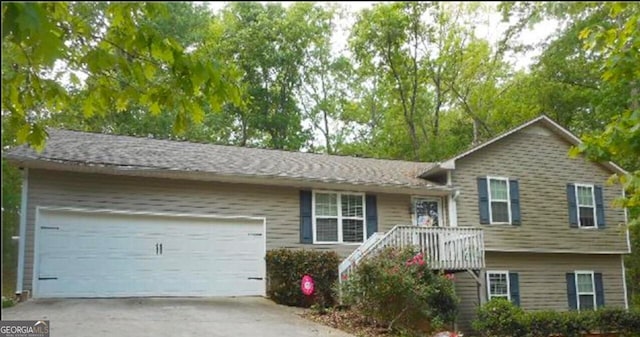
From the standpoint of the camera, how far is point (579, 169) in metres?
19.3

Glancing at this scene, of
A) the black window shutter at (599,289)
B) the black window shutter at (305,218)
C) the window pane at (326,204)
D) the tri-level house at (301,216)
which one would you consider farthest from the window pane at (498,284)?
the black window shutter at (305,218)

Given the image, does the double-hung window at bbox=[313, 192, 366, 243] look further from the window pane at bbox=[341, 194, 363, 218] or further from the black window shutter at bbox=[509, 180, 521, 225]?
the black window shutter at bbox=[509, 180, 521, 225]

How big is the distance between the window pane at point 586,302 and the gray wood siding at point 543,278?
581 millimetres

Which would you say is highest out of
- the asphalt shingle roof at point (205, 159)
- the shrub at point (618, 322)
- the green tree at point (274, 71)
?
the green tree at point (274, 71)

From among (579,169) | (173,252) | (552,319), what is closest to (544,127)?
(579,169)

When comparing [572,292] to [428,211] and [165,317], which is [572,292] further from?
[165,317]

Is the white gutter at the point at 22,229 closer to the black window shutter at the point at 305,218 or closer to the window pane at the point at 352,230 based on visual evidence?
the black window shutter at the point at 305,218

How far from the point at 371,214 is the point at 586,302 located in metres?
7.45

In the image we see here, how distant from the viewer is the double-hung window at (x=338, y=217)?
16.1 m

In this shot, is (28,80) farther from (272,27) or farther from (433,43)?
(433,43)

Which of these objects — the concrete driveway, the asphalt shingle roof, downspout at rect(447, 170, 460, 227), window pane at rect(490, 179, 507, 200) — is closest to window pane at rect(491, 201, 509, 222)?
window pane at rect(490, 179, 507, 200)

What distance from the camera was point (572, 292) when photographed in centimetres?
1869

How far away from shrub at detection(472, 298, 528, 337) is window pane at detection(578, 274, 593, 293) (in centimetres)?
571

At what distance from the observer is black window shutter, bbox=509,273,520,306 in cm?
1764
